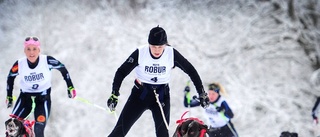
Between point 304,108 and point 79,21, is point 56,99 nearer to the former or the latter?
point 79,21

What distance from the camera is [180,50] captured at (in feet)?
32.5

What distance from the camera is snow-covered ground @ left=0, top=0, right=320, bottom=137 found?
31.8ft

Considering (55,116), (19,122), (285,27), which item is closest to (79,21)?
(55,116)

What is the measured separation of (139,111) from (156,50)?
0.60 meters

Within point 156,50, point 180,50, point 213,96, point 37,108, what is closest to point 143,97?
point 156,50

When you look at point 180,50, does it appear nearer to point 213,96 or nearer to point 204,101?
point 213,96

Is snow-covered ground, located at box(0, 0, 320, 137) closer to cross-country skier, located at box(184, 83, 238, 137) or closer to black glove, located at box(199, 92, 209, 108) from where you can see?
cross-country skier, located at box(184, 83, 238, 137)

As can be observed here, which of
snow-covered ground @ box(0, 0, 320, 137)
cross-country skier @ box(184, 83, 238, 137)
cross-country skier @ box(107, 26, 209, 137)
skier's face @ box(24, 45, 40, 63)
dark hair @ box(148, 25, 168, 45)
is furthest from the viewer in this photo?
snow-covered ground @ box(0, 0, 320, 137)

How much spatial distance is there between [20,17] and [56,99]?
1707 millimetres

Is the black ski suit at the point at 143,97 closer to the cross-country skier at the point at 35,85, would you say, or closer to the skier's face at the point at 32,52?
the cross-country skier at the point at 35,85

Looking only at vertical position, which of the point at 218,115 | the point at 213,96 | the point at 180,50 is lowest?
the point at 218,115

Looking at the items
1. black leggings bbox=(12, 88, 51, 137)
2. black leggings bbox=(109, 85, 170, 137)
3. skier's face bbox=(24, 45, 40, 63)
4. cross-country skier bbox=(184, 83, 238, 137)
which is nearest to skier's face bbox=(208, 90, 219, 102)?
cross-country skier bbox=(184, 83, 238, 137)

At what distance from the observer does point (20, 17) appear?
379 inches

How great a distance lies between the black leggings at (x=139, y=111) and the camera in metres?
4.88
